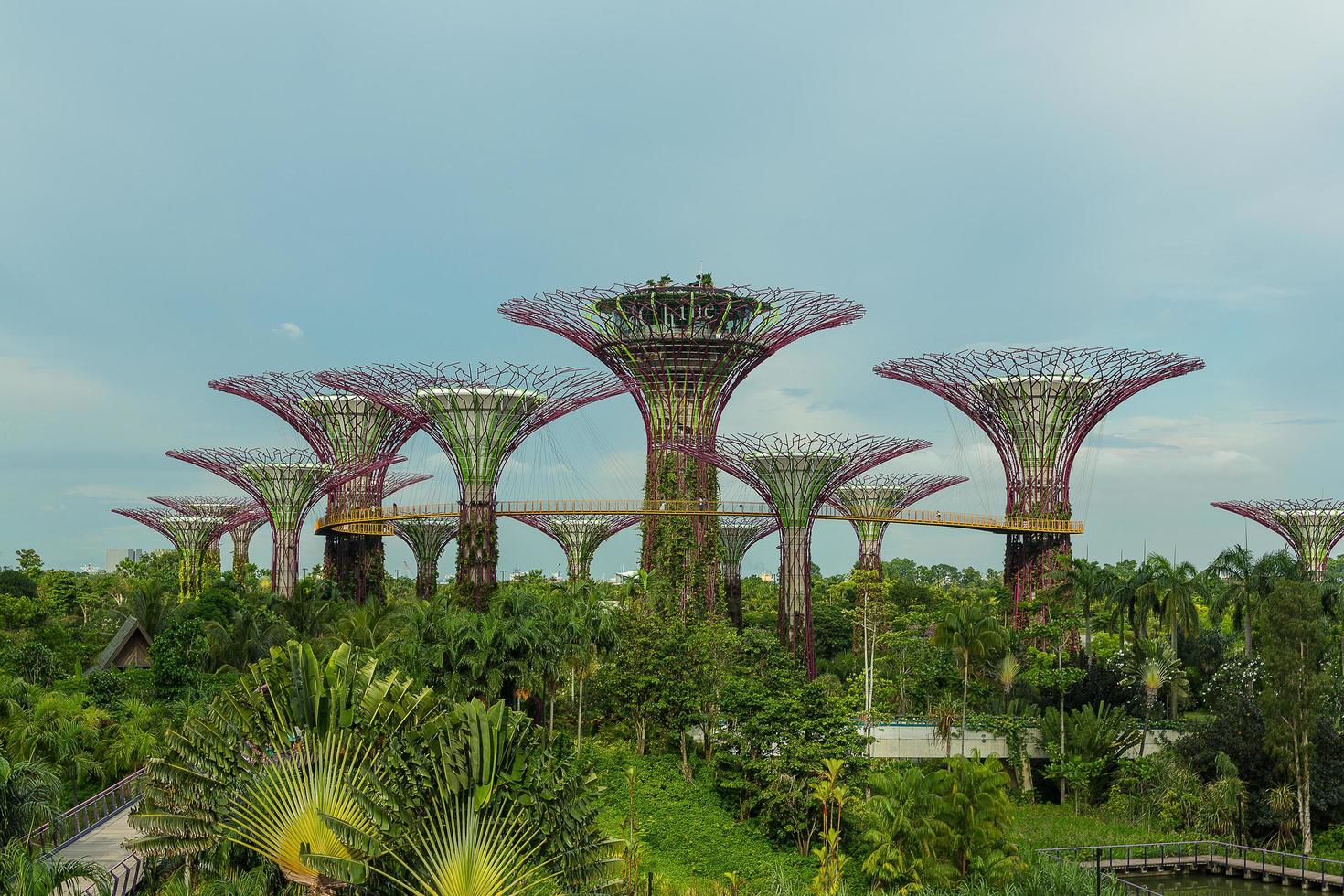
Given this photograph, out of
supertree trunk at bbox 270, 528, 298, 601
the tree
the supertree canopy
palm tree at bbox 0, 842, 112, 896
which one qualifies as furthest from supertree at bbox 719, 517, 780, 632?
Result: palm tree at bbox 0, 842, 112, 896

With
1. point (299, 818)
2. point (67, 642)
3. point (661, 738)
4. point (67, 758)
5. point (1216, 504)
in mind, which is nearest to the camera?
point (299, 818)

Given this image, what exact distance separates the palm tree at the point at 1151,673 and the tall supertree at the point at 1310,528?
85.6ft

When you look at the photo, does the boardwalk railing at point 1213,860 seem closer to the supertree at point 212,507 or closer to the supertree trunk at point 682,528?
the supertree trunk at point 682,528

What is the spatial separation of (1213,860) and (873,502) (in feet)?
117

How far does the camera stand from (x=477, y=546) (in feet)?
160

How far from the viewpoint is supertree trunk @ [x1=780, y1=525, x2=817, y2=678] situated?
45312 millimetres

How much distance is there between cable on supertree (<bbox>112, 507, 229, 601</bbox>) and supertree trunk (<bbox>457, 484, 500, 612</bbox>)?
1363 inches

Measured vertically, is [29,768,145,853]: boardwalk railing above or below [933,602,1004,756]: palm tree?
below

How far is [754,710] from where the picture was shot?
31484 millimetres

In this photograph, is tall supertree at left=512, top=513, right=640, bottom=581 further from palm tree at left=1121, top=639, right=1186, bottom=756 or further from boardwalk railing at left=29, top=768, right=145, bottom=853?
boardwalk railing at left=29, top=768, right=145, bottom=853

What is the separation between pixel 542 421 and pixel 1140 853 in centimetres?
2652

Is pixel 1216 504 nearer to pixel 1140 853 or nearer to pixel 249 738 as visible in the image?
pixel 1140 853

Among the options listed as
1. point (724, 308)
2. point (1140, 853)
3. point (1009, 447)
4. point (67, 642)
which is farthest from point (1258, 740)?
point (67, 642)

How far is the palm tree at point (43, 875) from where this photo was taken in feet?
55.0
